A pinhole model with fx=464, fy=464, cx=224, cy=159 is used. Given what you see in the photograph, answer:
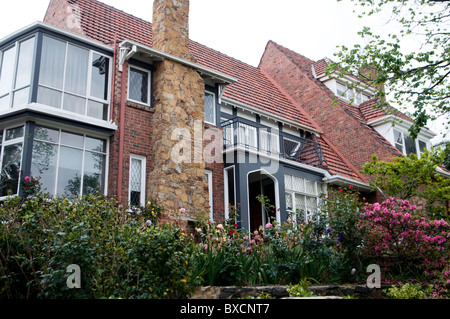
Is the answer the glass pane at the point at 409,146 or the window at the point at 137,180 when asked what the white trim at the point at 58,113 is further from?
the glass pane at the point at 409,146

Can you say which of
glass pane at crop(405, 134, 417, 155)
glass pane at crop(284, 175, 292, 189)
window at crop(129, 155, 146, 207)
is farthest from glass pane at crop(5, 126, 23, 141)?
glass pane at crop(405, 134, 417, 155)

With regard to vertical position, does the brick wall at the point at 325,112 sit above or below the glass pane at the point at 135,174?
above

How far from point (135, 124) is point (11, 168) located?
3552 mm

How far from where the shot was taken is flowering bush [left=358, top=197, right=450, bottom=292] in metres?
9.10

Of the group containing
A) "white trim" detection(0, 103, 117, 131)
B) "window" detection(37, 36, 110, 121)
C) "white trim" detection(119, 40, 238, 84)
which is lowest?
"white trim" detection(0, 103, 117, 131)

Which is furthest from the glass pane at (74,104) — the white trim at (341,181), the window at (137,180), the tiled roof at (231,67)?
the white trim at (341,181)

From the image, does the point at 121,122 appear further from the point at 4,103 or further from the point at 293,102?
the point at 293,102

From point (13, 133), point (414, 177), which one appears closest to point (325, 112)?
point (414, 177)

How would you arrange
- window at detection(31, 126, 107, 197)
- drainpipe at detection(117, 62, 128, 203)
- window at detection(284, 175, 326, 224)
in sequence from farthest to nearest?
window at detection(284, 175, 326, 224), drainpipe at detection(117, 62, 128, 203), window at detection(31, 126, 107, 197)

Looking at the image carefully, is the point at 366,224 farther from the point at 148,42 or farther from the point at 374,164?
the point at 148,42

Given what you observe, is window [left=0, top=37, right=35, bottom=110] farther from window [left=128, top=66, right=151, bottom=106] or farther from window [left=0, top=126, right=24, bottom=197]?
window [left=128, top=66, right=151, bottom=106]

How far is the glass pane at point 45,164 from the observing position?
39.1ft

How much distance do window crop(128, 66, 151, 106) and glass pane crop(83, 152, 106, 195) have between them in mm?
2155

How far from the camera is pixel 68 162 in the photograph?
494 inches
